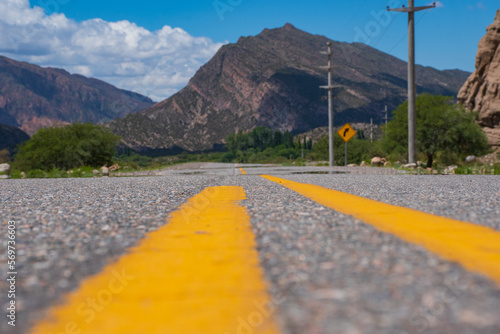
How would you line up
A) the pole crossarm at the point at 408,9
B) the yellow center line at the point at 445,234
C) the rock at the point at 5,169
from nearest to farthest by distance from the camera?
1. the yellow center line at the point at 445,234
2. the rock at the point at 5,169
3. the pole crossarm at the point at 408,9

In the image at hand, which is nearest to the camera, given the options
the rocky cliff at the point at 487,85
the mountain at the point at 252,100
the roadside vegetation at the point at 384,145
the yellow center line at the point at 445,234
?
the yellow center line at the point at 445,234

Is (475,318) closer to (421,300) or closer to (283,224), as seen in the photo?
(421,300)

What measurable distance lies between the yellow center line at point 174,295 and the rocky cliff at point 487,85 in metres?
47.7

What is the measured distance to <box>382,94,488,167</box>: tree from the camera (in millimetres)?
26172

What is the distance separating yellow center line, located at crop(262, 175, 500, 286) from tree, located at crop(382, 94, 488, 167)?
78.0 feet

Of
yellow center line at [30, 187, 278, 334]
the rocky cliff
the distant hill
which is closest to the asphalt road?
yellow center line at [30, 187, 278, 334]

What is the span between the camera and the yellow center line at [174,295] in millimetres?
1441

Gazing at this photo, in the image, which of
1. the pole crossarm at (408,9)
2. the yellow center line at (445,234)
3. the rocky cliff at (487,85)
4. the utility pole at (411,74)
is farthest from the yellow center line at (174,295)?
the rocky cliff at (487,85)

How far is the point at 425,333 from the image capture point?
1331 millimetres

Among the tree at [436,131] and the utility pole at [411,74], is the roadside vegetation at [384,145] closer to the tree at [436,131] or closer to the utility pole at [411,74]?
the tree at [436,131]

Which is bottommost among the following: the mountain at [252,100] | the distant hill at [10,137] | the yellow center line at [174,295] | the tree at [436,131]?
the yellow center line at [174,295]

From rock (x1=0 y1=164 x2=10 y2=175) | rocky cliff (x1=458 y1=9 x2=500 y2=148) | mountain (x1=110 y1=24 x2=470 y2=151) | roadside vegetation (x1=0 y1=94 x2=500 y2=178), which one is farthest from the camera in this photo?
mountain (x1=110 y1=24 x2=470 y2=151)

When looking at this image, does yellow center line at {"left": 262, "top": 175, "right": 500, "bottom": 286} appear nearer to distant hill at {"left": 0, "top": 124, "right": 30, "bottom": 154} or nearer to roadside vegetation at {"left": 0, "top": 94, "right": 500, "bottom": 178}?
roadside vegetation at {"left": 0, "top": 94, "right": 500, "bottom": 178}

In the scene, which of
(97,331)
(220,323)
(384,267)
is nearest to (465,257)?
(384,267)
